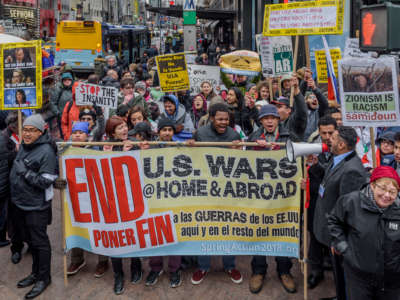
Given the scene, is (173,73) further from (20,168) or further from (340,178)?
(340,178)

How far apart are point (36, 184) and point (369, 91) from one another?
331cm

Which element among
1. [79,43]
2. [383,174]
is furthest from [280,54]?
[79,43]

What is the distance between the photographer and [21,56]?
621 centimetres

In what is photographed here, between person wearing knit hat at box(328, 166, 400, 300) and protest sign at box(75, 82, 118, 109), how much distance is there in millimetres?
4860

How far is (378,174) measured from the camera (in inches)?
145

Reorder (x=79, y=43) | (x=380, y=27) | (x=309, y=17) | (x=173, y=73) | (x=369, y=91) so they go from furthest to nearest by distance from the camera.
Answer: (x=79, y=43)
(x=173, y=73)
(x=309, y=17)
(x=369, y=91)
(x=380, y=27)

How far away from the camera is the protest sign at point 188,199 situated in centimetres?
516

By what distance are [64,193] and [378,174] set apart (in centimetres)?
317

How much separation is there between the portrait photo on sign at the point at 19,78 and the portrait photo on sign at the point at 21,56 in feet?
0.24

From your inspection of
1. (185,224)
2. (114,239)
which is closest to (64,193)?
(114,239)

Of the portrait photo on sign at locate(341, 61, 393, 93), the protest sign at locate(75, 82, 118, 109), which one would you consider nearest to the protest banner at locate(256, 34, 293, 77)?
the protest sign at locate(75, 82, 118, 109)

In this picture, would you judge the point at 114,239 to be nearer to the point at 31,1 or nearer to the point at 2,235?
the point at 2,235

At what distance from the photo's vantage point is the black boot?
531 centimetres

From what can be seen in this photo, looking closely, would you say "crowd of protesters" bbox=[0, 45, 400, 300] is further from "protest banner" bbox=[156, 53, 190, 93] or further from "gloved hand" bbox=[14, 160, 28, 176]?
"protest banner" bbox=[156, 53, 190, 93]
